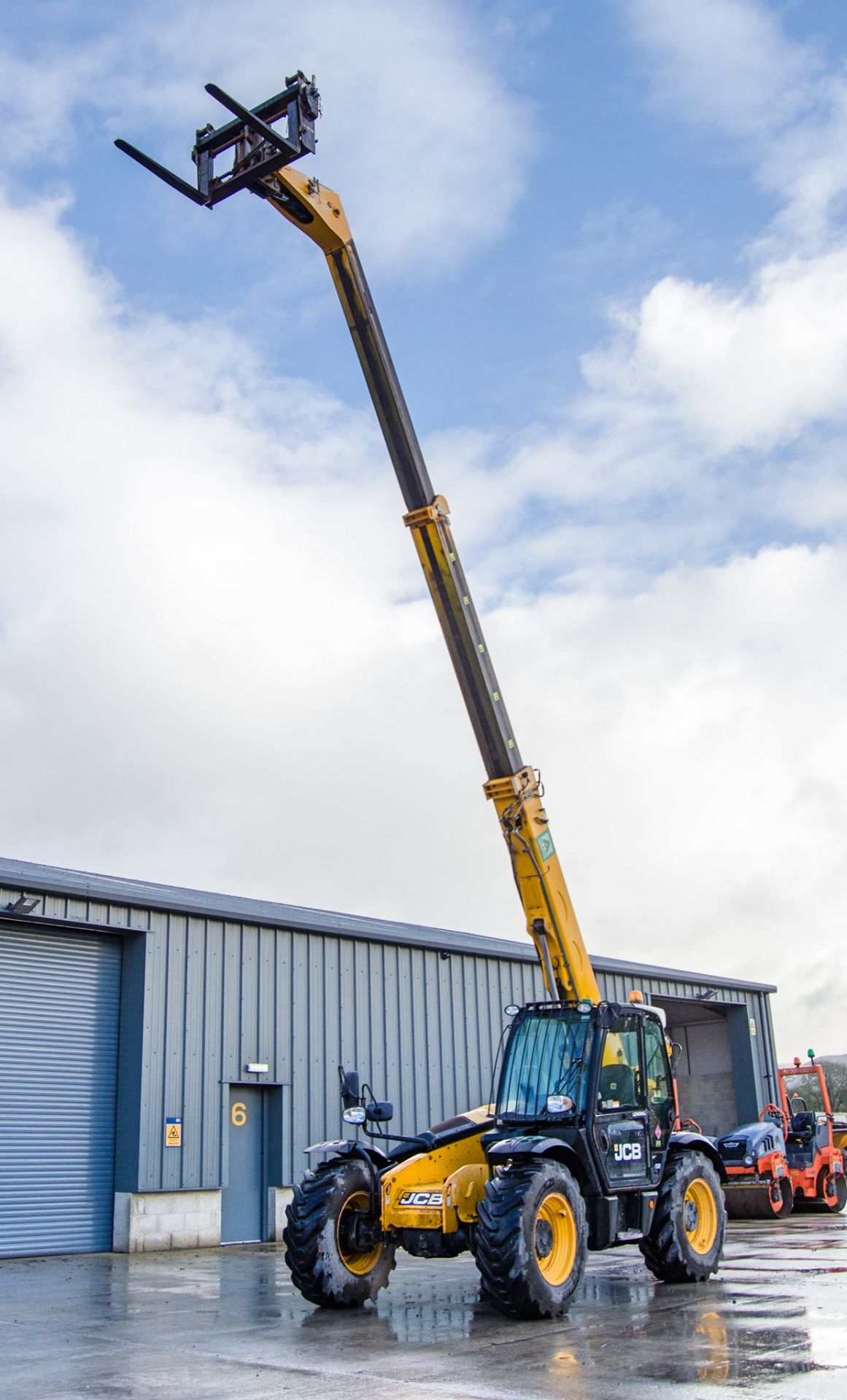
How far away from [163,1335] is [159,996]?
9.66 metres

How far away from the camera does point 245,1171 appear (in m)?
20.2

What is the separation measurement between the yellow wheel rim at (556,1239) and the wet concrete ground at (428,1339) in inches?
14.8

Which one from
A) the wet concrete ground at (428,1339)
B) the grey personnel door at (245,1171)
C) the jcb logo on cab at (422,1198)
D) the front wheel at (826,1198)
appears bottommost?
the wet concrete ground at (428,1339)

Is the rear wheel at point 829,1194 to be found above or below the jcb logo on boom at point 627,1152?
above

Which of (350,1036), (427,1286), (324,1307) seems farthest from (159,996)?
(324,1307)

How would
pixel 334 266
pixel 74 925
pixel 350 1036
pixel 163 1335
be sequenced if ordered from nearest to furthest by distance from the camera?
pixel 163 1335 → pixel 334 266 → pixel 74 925 → pixel 350 1036

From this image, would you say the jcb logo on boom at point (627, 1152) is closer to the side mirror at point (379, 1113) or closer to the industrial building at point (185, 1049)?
the side mirror at point (379, 1113)

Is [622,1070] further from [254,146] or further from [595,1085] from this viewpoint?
[254,146]

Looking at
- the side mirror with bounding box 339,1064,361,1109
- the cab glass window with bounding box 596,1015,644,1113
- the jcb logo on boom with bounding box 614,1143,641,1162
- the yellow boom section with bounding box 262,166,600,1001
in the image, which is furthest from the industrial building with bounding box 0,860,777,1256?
the jcb logo on boom with bounding box 614,1143,641,1162

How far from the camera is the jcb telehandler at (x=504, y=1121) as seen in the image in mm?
10352

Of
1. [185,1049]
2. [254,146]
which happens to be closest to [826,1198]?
[185,1049]

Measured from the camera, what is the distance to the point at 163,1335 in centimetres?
980

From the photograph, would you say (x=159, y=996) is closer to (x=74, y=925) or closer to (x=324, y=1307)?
(x=74, y=925)

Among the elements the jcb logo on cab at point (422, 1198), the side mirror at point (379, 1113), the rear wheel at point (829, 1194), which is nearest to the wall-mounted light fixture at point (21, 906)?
the side mirror at point (379, 1113)
